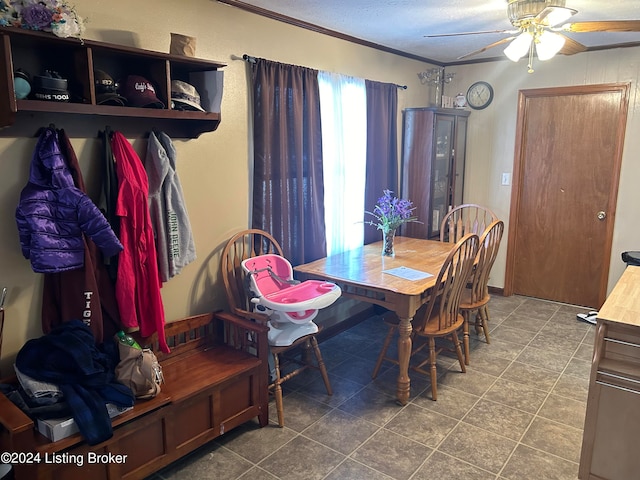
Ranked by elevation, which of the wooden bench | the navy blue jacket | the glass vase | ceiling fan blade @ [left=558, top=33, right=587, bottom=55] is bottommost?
the wooden bench

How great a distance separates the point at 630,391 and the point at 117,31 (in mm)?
2698

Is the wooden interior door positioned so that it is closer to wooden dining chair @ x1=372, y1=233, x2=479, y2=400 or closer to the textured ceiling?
the textured ceiling

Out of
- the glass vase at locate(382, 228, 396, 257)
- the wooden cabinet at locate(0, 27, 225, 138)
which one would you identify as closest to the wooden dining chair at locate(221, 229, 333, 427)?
the wooden cabinet at locate(0, 27, 225, 138)

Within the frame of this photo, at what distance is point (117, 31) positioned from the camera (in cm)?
229

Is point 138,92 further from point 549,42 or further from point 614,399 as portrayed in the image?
point 614,399

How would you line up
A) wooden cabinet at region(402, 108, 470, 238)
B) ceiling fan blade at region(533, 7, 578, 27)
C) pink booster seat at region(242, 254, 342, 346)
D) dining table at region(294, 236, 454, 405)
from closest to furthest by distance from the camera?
ceiling fan blade at region(533, 7, 578, 27) < pink booster seat at region(242, 254, 342, 346) < dining table at region(294, 236, 454, 405) < wooden cabinet at region(402, 108, 470, 238)

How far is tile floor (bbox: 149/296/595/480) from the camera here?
2328 mm

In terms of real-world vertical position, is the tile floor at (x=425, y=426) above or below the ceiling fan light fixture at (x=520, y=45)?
below

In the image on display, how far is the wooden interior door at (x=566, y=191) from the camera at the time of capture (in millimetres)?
4262

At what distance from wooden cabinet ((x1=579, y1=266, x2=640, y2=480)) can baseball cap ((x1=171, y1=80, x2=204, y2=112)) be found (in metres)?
2.04

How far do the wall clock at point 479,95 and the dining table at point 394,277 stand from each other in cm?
181

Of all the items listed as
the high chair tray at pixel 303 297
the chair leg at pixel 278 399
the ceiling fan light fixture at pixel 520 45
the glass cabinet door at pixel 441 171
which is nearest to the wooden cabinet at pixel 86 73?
the high chair tray at pixel 303 297

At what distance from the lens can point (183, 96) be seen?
239 cm

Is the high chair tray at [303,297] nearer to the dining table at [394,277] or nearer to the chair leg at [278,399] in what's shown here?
the dining table at [394,277]
